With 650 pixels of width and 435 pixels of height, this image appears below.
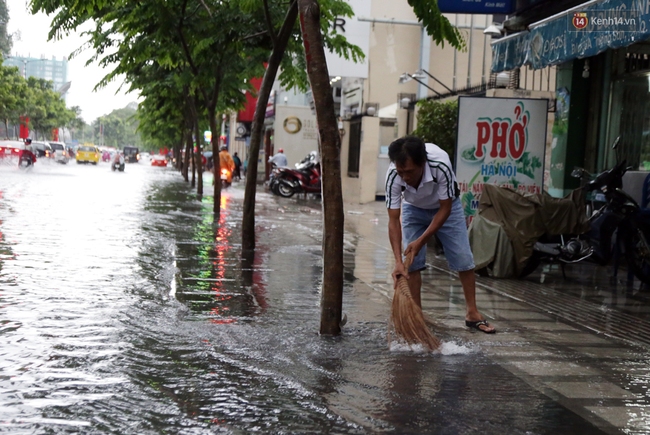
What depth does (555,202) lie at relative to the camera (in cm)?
1059

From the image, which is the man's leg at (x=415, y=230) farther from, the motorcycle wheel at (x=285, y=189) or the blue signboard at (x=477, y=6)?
the motorcycle wheel at (x=285, y=189)

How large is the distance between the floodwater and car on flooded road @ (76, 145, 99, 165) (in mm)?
66370

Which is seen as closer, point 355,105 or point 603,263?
point 603,263

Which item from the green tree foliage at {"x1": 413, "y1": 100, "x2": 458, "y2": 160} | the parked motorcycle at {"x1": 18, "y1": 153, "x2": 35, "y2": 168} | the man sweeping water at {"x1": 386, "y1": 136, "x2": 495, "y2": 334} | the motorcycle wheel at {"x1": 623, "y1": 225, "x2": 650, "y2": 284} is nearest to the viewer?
the man sweeping water at {"x1": 386, "y1": 136, "x2": 495, "y2": 334}

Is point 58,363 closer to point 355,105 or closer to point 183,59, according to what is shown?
point 183,59

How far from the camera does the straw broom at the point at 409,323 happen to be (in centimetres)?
614

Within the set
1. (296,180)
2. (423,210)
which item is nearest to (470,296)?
(423,210)

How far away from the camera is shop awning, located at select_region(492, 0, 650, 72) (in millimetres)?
9536

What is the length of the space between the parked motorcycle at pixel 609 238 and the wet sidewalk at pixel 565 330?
12.0 inches

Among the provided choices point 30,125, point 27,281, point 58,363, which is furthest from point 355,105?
point 30,125

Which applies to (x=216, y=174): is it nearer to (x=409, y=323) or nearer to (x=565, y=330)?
(x=565, y=330)

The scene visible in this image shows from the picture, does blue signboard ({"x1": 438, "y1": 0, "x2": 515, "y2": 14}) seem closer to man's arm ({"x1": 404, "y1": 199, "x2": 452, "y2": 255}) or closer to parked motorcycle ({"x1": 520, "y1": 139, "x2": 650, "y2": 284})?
parked motorcycle ({"x1": 520, "y1": 139, "x2": 650, "y2": 284})

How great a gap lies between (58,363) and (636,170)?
9.84 meters

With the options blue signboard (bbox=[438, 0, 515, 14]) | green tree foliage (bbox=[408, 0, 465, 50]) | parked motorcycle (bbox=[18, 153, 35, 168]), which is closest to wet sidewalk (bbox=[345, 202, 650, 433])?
green tree foliage (bbox=[408, 0, 465, 50])
